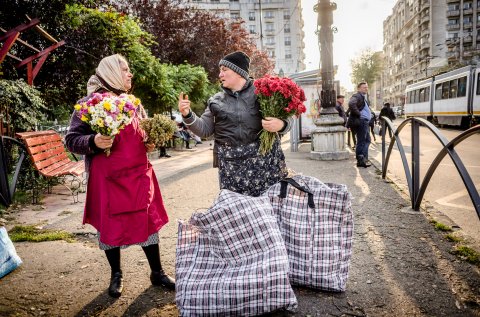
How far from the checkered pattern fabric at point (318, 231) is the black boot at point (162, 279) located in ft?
3.41

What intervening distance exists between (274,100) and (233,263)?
125 cm

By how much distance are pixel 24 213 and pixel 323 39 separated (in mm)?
7944

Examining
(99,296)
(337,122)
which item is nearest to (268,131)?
(99,296)

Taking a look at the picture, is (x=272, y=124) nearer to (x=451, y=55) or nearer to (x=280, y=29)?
(x=451, y=55)

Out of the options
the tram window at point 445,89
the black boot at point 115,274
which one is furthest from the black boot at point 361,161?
the tram window at point 445,89

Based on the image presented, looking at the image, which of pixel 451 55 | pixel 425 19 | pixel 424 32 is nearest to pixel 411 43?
pixel 424 32

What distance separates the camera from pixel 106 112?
2.26m

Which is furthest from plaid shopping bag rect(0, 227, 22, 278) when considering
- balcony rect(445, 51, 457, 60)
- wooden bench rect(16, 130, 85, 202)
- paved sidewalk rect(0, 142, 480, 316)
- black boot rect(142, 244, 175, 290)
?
balcony rect(445, 51, 457, 60)

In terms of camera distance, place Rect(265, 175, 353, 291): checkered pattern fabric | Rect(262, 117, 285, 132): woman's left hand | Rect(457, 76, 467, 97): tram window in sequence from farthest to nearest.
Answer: Rect(457, 76, 467, 97): tram window → Rect(262, 117, 285, 132): woman's left hand → Rect(265, 175, 353, 291): checkered pattern fabric

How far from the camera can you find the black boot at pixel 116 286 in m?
2.59

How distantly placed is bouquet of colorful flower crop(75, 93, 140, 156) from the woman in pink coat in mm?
178

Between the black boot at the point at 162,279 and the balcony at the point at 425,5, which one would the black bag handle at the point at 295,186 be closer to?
the black boot at the point at 162,279

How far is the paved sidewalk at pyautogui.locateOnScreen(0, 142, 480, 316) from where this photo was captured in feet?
7.60

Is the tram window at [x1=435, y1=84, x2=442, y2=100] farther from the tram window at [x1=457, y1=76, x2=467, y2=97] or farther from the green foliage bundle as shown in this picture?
the green foliage bundle
